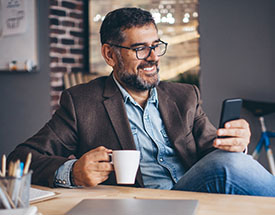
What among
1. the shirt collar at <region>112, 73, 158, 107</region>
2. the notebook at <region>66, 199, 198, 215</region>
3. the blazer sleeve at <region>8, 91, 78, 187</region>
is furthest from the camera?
the shirt collar at <region>112, 73, 158, 107</region>

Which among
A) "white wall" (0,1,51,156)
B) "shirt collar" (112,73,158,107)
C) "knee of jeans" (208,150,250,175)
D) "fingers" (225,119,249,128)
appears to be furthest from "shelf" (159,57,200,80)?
"knee of jeans" (208,150,250,175)

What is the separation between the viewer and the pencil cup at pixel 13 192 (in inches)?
34.3

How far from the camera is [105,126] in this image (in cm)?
177

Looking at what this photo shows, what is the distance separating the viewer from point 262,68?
11.2 ft

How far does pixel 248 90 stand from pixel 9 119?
2453 millimetres

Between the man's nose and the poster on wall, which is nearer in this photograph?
the man's nose

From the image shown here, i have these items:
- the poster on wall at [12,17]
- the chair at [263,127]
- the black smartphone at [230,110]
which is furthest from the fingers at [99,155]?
the poster on wall at [12,17]

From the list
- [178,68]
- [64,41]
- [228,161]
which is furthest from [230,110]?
[64,41]

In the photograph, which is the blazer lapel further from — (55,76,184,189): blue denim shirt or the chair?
the chair

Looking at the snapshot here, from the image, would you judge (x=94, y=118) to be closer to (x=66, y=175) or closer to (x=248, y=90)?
(x=66, y=175)

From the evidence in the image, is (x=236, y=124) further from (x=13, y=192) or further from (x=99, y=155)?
(x=13, y=192)

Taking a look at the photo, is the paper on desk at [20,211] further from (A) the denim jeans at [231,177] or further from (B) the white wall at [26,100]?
(B) the white wall at [26,100]

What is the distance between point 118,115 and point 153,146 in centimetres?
21

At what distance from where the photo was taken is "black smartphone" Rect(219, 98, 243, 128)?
1344 mm
